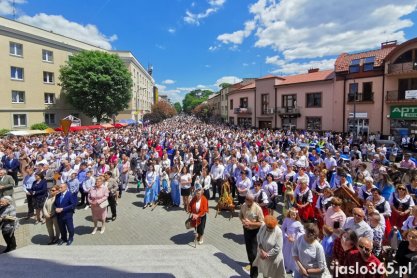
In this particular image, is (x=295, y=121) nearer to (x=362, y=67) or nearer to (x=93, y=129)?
(x=362, y=67)

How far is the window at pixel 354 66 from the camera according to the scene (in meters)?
27.6

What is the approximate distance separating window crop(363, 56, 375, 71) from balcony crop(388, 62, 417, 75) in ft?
6.15

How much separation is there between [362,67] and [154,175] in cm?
2659

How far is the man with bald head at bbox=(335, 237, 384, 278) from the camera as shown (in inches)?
134

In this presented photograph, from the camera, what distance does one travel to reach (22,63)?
3064 cm

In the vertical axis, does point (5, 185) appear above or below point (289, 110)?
below

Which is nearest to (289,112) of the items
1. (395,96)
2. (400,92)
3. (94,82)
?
(395,96)

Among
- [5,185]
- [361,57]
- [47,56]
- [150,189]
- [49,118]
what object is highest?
→ [47,56]

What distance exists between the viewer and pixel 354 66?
2786 centimetres

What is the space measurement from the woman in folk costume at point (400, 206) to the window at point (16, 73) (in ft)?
121

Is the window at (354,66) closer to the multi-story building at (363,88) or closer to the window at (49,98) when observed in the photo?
the multi-story building at (363,88)

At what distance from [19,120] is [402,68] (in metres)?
41.5

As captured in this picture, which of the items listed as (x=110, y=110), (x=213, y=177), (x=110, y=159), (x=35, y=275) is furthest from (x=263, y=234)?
(x=110, y=110)

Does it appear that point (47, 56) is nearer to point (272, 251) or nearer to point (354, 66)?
point (354, 66)
